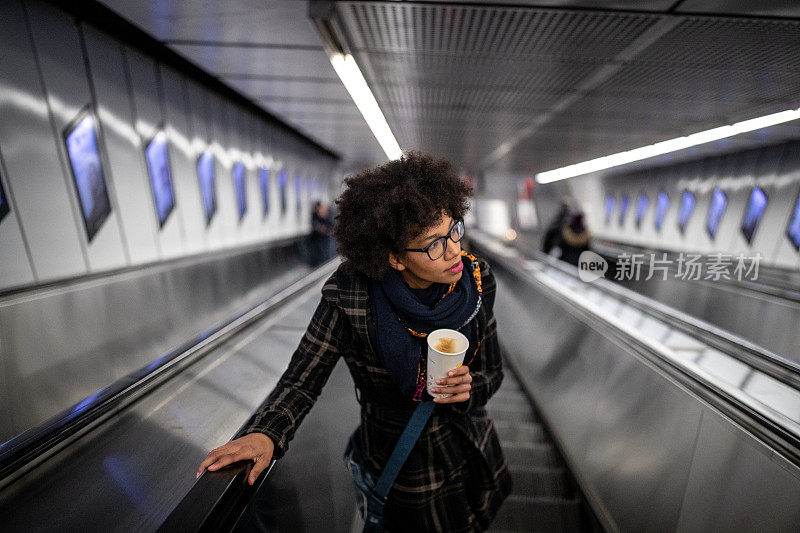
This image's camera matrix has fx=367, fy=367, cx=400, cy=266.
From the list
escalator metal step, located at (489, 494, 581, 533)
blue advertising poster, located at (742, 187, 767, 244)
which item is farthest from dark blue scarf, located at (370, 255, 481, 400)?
blue advertising poster, located at (742, 187, 767, 244)

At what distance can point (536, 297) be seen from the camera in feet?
15.1

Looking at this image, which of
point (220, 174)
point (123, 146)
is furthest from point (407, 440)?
point (220, 174)

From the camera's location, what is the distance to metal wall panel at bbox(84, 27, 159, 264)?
461 centimetres

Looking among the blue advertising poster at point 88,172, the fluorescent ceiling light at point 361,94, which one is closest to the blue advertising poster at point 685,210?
the fluorescent ceiling light at point 361,94

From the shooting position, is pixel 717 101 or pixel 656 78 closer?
pixel 656 78

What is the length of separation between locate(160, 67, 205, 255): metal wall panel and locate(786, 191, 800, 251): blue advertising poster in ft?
38.6

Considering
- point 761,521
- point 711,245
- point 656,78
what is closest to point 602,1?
point 656,78

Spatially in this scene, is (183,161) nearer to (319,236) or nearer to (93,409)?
(319,236)

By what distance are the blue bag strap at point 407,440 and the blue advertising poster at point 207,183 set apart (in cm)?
711

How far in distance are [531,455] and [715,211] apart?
10.5 metres

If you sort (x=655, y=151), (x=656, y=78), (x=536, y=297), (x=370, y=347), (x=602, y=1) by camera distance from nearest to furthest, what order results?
(x=370, y=347)
(x=602, y=1)
(x=656, y=78)
(x=536, y=297)
(x=655, y=151)

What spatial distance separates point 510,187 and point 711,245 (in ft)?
34.1

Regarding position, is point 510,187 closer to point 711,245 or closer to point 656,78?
point 711,245

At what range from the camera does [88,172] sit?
14.6 ft
